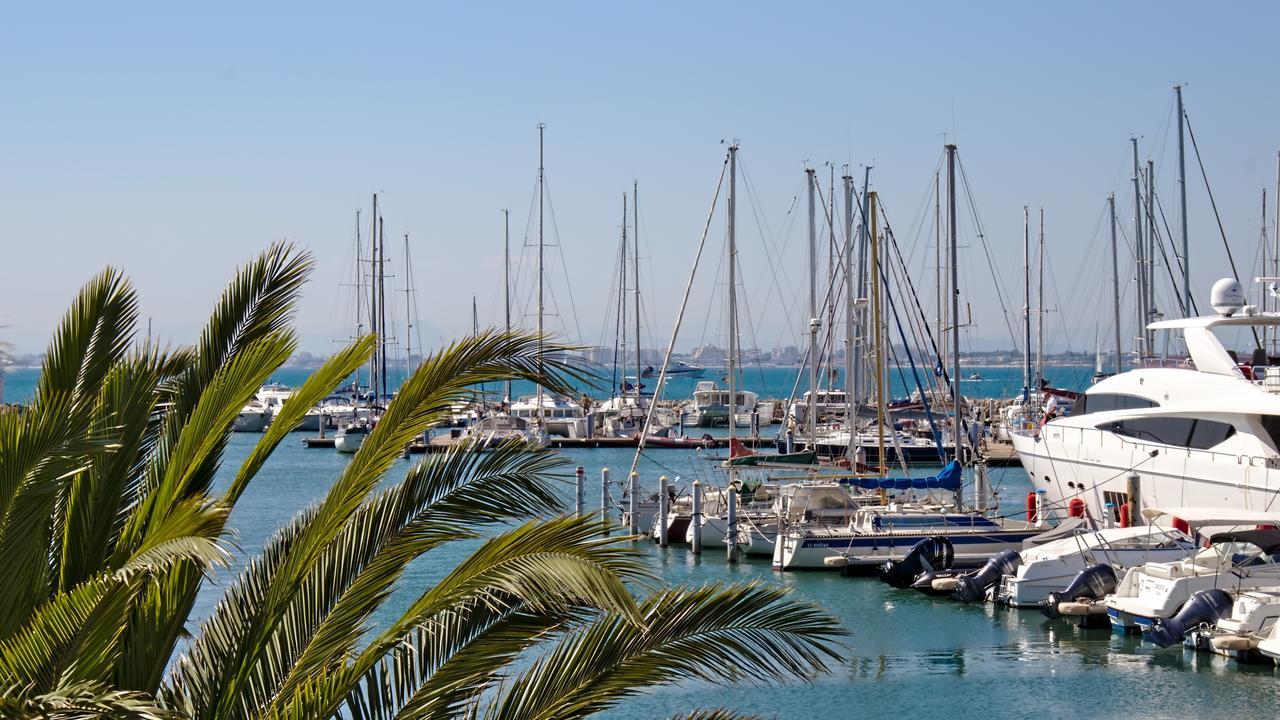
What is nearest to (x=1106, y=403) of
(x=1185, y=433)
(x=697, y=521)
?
(x=1185, y=433)

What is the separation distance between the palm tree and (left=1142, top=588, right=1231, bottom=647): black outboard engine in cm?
1468

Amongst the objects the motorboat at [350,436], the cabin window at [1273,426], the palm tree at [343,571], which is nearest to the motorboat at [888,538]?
the cabin window at [1273,426]

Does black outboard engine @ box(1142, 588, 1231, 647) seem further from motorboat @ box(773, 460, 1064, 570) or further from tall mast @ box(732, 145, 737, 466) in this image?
tall mast @ box(732, 145, 737, 466)

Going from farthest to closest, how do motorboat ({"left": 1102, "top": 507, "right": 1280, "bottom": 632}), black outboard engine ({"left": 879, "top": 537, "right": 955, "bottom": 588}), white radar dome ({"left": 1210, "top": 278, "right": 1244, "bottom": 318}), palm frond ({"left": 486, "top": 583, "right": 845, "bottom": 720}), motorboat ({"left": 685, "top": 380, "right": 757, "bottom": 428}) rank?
motorboat ({"left": 685, "top": 380, "right": 757, "bottom": 428})
white radar dome ({"left": 1210, "top": 278, "right": 1244, "bottom": 318})
black outboard engine ({"left": 879, "top": 537, "right": 955, "bottom": 588})
motorboat ({"left": 1102, "top": 507, "right": 1280, "bottom": 632})
palm frond ({"left": 486, "top": 583, "right": 845, "bottom": 720})

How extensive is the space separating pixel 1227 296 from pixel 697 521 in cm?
1220

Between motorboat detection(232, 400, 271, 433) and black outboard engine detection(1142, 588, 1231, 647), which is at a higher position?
motorboat detection(232, 400, 271, 433)

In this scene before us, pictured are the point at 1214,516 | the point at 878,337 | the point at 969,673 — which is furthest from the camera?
the point at 878,337

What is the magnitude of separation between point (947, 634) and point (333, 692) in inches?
698

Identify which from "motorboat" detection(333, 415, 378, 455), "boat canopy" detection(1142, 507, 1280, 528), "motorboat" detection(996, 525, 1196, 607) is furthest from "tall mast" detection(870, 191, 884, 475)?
"motorboat" detection(333, 415, 378, 455)

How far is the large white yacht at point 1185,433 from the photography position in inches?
1083

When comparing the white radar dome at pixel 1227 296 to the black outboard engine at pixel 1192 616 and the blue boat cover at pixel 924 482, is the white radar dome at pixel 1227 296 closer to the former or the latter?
the blue boat cover at pixel 924 482

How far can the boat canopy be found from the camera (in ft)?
84.3

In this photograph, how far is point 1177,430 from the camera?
96.9 feet

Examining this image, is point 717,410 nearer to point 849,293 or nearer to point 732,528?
point 849,293
